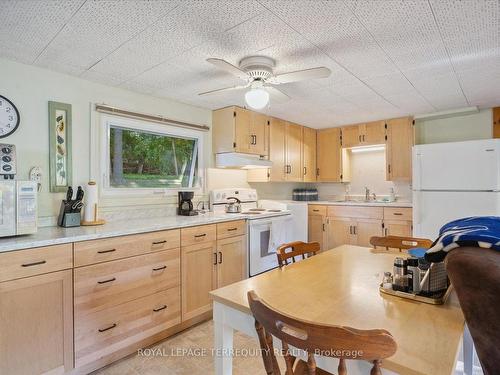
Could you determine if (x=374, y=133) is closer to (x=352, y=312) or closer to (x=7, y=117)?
(x=352, y=312)

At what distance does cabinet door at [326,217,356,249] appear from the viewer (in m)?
4.05

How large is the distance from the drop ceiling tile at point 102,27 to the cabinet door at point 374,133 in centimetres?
340

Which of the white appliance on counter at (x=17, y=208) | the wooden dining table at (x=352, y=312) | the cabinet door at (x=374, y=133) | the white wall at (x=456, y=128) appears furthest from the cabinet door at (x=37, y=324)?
the white wall at (x=456, y=128)

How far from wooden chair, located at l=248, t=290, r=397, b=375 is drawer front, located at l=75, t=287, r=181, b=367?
5.14ft

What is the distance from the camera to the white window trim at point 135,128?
2.65 metres

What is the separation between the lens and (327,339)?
0.75 m

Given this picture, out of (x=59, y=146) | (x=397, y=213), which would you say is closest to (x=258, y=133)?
(x=397, y=213)

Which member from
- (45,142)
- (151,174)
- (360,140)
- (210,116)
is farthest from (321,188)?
(45,142)

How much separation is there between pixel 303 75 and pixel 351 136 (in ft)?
8.71

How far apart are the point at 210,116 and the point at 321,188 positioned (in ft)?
8.10

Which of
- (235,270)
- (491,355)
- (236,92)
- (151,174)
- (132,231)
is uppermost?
(236,92)

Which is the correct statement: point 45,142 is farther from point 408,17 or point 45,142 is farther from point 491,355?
point 491,355

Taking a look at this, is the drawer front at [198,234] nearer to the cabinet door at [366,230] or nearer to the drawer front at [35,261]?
the drawer front at [35,261]

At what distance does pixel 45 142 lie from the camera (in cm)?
229
